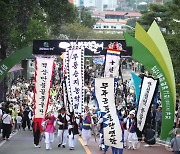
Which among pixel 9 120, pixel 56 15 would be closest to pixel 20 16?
pixel 56 15

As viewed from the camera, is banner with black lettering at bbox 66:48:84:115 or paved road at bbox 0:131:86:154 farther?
paved road at bbox 0:131:86:154

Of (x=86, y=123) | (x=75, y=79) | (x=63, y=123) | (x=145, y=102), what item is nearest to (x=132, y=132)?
(x=145, y=102)

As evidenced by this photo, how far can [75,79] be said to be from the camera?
21953 mm

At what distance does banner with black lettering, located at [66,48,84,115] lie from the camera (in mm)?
A: 21453

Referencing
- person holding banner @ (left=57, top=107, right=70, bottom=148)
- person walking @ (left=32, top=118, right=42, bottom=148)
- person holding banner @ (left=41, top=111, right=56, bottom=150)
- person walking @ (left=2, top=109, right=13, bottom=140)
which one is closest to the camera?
person holding banner @ (left=41, top=111, right=56, bottom=150)

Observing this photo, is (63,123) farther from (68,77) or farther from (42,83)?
(68,77)

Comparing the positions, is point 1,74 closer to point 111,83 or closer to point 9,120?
point 9,120

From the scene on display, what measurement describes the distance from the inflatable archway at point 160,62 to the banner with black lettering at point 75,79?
3330 mm

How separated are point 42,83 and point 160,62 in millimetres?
4769

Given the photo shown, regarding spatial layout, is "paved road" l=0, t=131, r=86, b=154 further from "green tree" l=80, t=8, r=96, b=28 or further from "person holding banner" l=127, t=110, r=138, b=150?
"green tree" l=80, t=8, r=96, b=28

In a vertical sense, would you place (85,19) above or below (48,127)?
above

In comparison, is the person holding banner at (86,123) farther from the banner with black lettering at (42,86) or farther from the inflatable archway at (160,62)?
the inflatable archway at (160,62)

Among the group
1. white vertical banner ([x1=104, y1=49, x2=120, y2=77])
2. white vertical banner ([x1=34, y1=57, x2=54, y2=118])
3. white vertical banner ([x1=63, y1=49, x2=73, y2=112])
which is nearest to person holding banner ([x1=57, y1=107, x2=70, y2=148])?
white vertical banner ([x1=63, y1=49, x2=73, y2=112])

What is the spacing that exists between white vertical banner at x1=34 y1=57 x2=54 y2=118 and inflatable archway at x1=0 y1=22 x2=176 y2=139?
4.03 meters
